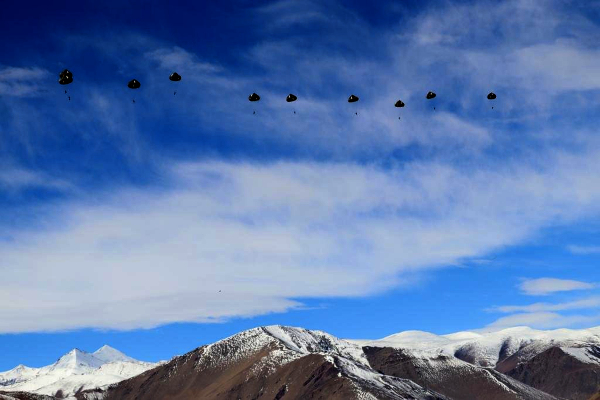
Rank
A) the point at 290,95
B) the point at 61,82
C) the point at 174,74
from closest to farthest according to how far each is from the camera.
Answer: the point at 61,82
the point at 174,74
the point at 290,95

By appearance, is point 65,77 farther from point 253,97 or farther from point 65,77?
Result: point 253,97

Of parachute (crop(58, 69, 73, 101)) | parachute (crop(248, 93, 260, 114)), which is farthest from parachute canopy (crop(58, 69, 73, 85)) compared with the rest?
parachute (crop(248, 93, 260, 114))

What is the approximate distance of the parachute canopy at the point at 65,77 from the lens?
385 feet

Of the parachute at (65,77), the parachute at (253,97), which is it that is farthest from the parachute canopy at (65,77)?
the parachute at (253,97)

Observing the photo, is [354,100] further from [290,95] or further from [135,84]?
[135,84]

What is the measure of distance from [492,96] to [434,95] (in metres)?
10.1

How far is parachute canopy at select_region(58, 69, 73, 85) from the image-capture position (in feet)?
385

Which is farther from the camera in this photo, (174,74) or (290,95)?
(290,95)

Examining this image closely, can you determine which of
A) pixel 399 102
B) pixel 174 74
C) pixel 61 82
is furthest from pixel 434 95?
pixel 61 82

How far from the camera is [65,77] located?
119000mm

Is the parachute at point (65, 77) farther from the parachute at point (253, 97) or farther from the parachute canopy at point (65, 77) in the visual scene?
the parachute at point (253, 97)

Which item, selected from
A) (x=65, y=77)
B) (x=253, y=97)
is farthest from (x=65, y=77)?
(x=253, y=97)

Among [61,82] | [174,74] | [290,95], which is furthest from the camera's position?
[290,95]

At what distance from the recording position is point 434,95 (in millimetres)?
133750
